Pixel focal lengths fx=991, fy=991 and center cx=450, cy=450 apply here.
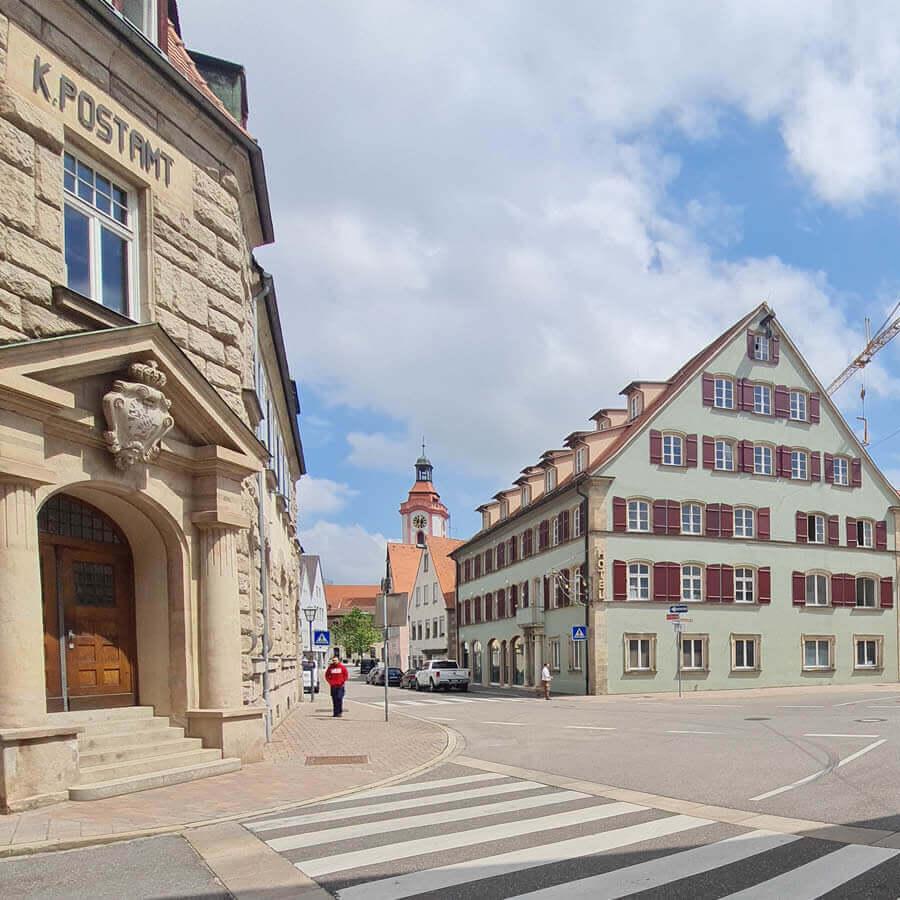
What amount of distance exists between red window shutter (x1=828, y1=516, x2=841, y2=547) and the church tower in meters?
71.7

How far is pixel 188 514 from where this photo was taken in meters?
13.2

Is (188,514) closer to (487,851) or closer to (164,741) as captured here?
(164,741)

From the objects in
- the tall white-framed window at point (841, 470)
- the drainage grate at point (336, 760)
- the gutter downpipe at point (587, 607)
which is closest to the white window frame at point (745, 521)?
the tall white-framed window at point (841, 470)

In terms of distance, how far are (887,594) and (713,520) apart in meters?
10.3

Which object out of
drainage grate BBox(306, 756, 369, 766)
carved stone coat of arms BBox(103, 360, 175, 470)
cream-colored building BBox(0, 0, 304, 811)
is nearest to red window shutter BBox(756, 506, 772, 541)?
drainage grate BBox(306, 756, 369, 766)

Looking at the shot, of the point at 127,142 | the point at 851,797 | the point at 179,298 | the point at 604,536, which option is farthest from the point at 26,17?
the point at 604,536

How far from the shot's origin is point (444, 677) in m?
47.3

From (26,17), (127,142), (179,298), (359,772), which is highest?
(26,17)

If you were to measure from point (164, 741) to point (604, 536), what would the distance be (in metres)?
Result: 28.3

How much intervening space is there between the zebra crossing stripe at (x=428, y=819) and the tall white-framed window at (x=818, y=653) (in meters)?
34.6

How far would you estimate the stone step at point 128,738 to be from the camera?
1136 cm

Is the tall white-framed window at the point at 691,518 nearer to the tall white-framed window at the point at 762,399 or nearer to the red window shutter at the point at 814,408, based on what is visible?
the tall white-framed window at the point at 762,399

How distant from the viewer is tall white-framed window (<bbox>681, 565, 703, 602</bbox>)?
132 feet

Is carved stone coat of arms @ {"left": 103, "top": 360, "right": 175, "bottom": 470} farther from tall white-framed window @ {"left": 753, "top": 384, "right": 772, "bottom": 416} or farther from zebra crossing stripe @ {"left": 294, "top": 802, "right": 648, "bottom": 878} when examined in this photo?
tall white-framed window @ {"left": 753, "top": 384, "right": 772, "bottom": 416}
